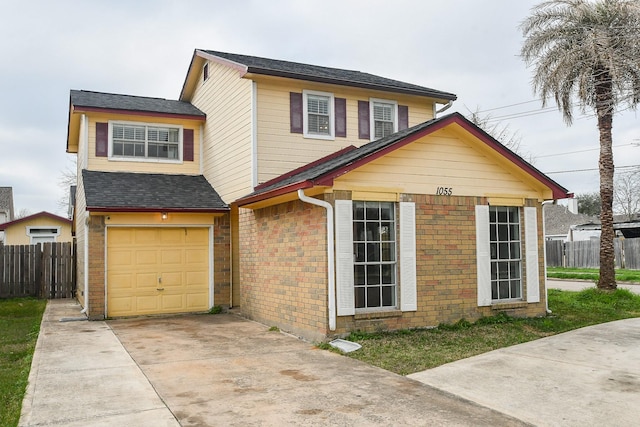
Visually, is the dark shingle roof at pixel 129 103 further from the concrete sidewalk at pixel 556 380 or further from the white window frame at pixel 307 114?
the concrete sidewalk at pixel 556 380

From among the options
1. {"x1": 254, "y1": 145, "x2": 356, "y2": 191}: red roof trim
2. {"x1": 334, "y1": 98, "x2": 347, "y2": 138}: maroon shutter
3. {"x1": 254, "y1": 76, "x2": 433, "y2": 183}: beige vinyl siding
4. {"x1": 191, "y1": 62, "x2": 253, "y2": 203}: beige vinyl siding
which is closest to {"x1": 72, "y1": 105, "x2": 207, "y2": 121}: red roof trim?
{"x1": 191, "y1": 62, "x2": 253, "y2": 203}: beige vinyl siding

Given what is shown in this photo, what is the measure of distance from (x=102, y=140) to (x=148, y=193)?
2327 mm

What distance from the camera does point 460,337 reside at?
31.4 feet

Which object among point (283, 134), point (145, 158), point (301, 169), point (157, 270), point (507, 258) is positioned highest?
point (283, 134)

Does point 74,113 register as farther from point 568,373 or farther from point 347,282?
point 568,373

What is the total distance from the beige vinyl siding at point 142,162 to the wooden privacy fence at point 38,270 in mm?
4874

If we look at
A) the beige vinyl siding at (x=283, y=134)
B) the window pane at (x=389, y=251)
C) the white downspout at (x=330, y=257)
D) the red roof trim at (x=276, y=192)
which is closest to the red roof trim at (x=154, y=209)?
the red roof trim at (x=276, y=192)

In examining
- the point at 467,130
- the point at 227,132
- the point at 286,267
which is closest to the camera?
the point at 467,130

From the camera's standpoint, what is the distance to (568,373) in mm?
7141

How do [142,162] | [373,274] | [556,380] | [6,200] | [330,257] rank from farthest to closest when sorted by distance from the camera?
[6,200] → [142,162] → [373,274] → [330,257] → [556,380]

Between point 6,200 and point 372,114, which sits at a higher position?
point 6,200

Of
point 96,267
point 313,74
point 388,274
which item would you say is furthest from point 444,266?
point 96,267

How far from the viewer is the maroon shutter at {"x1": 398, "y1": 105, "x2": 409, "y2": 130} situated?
575 inches

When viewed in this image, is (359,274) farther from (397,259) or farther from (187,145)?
(187,145)
